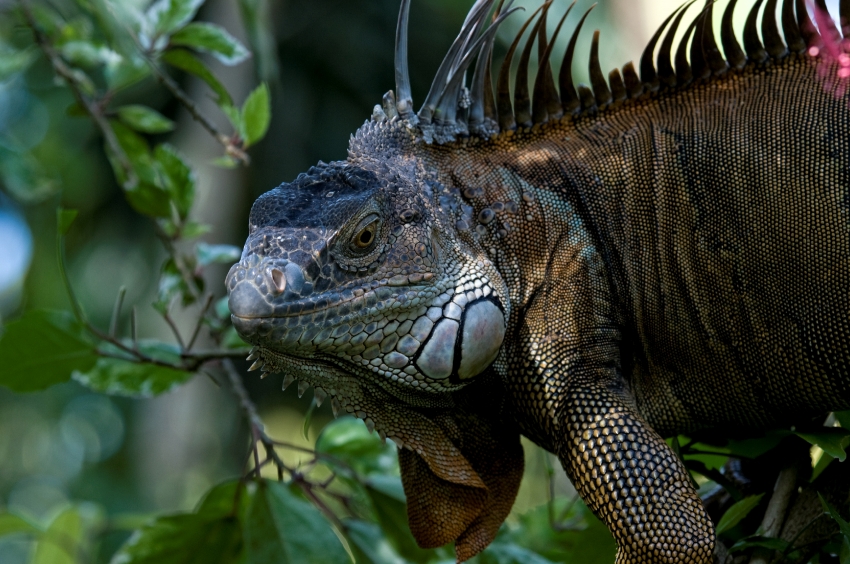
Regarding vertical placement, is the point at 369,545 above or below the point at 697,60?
below

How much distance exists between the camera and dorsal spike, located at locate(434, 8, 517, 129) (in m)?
2.66

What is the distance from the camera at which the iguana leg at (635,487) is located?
216 cm

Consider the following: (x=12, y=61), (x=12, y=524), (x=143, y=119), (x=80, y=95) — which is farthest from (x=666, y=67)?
(x=12, y=524)

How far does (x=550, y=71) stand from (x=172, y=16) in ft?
5.37

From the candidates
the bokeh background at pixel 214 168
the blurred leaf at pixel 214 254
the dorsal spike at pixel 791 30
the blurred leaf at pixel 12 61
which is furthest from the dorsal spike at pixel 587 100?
the bokeh background at pixel 214 168

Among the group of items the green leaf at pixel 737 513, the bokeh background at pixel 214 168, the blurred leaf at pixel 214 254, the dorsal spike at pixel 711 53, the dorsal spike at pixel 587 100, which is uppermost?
the dorsal spike at pixel 711 53

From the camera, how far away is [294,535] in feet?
9.21

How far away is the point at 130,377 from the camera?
320 centimetres

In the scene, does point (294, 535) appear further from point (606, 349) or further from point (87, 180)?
point (87, 180)

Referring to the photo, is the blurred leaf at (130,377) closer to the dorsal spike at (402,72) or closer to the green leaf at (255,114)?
the green leaf at (255,114)

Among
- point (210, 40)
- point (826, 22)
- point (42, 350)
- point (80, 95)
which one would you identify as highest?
point (826, 22)

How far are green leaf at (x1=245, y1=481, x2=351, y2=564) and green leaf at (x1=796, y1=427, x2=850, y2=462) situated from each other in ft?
5.20

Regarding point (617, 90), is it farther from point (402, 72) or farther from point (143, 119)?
point (143, 119)

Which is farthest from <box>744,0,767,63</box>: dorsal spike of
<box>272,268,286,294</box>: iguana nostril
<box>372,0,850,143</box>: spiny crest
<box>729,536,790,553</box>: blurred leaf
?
<box>272,268,286,294</box>: iguana nostril
